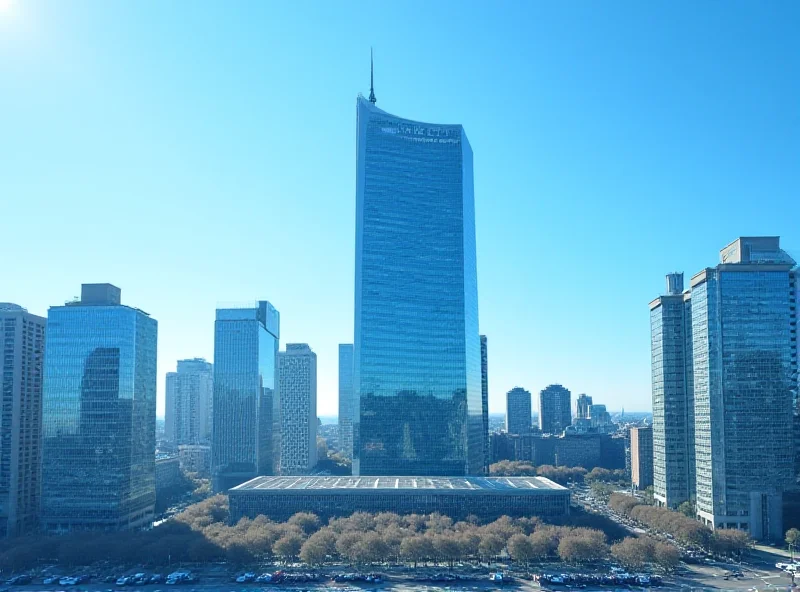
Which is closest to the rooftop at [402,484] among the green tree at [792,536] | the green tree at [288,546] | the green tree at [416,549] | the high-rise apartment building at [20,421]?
the green tree at [288,546]

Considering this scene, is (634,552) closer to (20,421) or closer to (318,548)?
(318,548)

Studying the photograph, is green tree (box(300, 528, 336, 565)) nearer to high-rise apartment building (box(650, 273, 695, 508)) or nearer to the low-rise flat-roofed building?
the low-rise flat-roofed building

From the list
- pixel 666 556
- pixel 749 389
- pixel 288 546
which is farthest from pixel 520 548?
pixel 749 389

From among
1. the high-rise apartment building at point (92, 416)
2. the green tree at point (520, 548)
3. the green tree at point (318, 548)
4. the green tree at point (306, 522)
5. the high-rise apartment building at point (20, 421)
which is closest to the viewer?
the green tree at point (318, 548)

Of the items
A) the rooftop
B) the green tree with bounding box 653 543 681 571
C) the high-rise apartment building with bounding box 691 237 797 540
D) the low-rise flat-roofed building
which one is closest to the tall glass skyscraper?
the rooftop

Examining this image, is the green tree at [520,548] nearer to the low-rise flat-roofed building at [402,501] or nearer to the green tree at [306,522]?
the low-rise flat-roofed building at [402,501]

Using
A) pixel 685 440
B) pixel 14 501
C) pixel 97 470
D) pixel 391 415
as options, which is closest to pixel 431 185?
pixel 391 415
